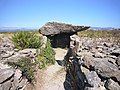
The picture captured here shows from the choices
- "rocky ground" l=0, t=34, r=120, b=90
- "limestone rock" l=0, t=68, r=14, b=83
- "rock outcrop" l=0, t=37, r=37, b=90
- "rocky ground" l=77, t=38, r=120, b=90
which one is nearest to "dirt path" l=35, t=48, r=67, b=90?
"rocky ground" l=0, t=34, r=120, b=90

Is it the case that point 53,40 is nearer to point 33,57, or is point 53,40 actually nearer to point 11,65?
point 33,57

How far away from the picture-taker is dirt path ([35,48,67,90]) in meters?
11.3

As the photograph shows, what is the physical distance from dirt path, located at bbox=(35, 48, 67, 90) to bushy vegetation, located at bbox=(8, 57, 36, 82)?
2.23 ft

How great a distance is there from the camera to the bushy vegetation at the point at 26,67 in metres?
10.6

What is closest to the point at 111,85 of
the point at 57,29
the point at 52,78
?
the point at 52,78

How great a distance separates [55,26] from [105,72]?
13.1 m

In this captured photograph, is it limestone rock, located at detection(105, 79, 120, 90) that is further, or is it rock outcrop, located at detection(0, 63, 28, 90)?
rock outcrop, located at detection(0, 63, 28, 90)

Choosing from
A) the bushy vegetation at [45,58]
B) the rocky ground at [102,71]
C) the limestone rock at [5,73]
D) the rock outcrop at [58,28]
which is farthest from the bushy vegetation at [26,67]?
the rock outcrop at [58,28]

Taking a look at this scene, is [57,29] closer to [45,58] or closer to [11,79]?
[45,58]

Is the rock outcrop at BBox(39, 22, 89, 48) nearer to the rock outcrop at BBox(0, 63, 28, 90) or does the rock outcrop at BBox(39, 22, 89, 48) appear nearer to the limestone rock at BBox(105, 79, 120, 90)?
the rock outcrop at BBox(0, 63, 28, 90)

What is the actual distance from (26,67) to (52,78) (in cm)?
222

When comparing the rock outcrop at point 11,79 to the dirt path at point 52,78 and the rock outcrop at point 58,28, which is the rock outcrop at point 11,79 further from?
the rock outcrop at point 58,28

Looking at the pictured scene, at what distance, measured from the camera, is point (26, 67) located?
428 inches

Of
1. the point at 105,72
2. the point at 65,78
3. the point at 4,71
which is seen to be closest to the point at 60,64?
Result: the point at 65,78
